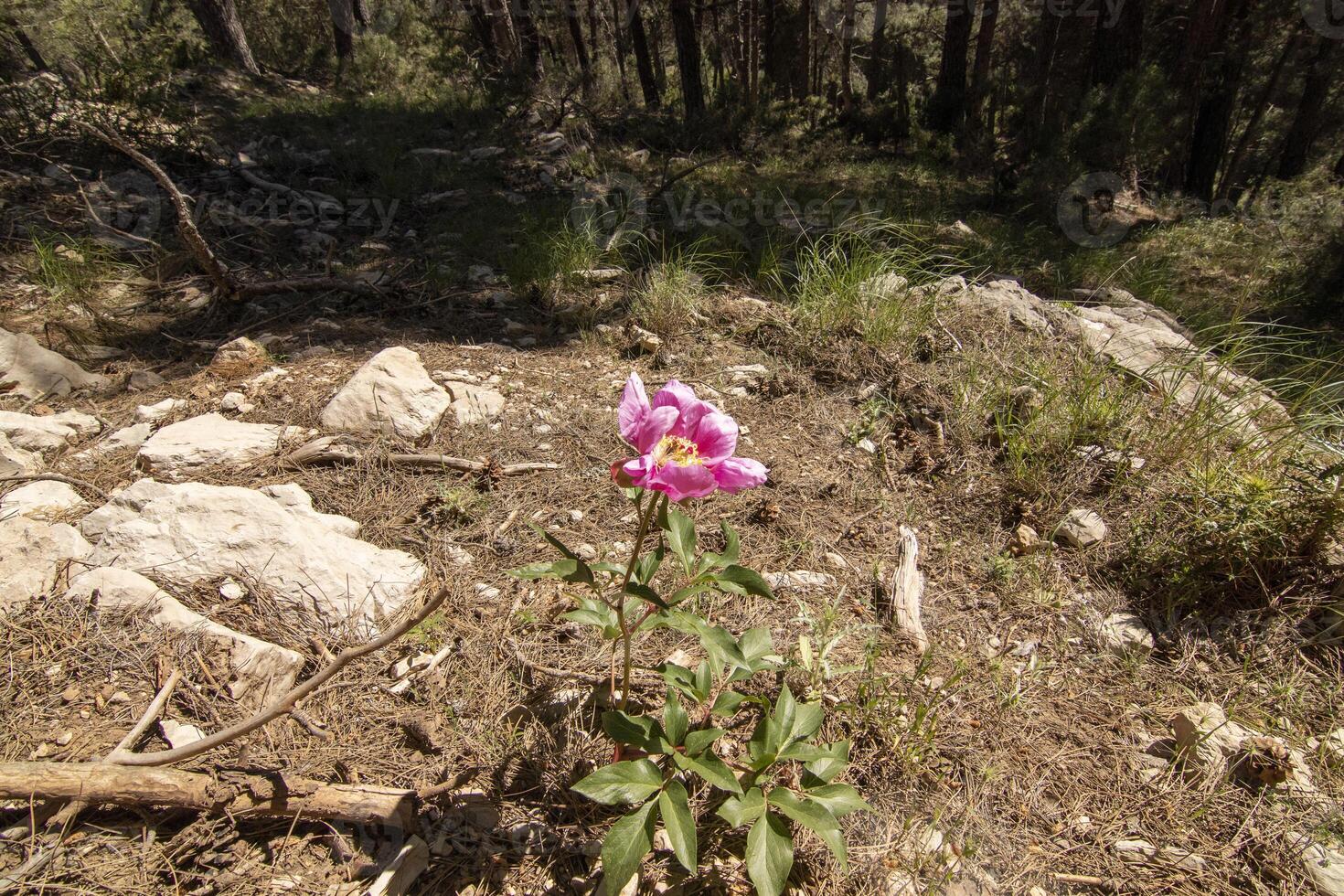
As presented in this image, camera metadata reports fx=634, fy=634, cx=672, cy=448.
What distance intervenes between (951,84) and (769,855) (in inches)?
436

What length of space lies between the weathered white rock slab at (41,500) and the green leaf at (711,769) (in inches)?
82.3

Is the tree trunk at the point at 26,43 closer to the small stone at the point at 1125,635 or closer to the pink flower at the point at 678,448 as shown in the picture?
the pink flower at the point at 678,448

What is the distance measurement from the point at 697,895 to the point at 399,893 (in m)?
0.60

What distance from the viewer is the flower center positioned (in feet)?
3.72

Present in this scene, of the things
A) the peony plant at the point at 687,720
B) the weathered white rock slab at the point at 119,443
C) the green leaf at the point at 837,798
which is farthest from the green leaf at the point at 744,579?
the weathered white rock slab at the point at 119,443

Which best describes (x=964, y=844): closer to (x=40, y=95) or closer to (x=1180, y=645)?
(x=1180, y=645)

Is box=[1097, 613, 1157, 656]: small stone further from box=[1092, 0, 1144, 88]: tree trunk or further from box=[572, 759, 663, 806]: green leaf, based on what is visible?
box=[1092, 0, 1144, 88]: tree trunk

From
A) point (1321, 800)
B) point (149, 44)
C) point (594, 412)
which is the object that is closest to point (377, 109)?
point (149, 44)

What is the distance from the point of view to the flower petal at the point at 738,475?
3.68 ft

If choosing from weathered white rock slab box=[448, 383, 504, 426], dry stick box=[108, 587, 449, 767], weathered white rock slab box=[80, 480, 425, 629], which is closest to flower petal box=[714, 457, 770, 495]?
dry stick box=[108, 587, 449, 767]

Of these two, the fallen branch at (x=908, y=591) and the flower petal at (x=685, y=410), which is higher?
the flower petal at (x=685, y=410)

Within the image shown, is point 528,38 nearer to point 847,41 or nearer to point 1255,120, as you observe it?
point 847,41

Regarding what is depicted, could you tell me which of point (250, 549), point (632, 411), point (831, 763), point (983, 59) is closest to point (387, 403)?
point (250, 549)

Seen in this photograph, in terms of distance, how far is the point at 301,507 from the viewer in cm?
206
